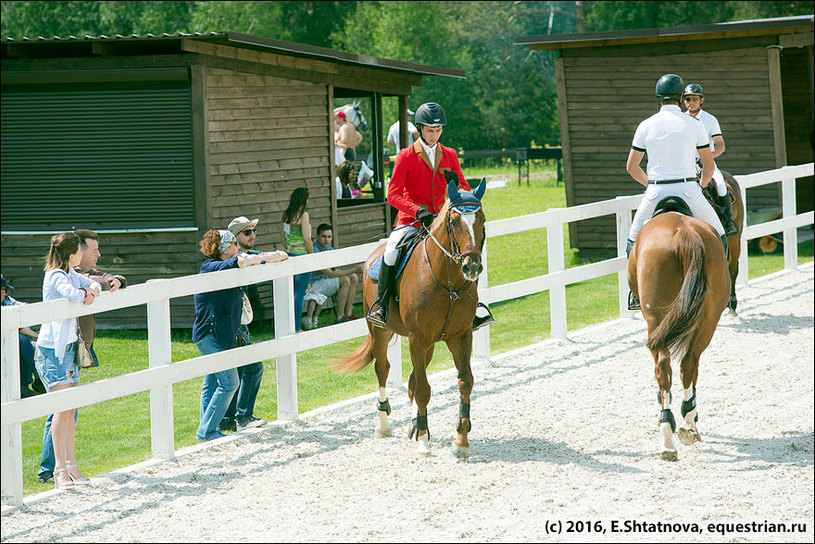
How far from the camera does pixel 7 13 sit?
5453 centimetres

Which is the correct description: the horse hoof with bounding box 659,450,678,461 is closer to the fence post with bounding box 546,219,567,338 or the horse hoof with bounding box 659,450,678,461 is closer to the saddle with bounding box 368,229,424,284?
the saddle with bounding box 368,229,424,284

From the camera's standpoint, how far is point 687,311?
7496 mm

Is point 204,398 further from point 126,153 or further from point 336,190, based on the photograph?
point 336,190

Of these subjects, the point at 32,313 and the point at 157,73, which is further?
the point at 157,73

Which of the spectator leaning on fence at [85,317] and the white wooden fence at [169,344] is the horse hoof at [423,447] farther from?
the spectator leaning on fence at [85,317]

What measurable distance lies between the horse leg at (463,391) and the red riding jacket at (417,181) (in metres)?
1.05

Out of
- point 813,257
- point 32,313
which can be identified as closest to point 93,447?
point 32,313

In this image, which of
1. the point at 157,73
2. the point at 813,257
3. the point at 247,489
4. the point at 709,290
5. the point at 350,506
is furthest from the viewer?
the point at 813,257

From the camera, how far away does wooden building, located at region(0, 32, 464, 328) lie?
13.2 metres

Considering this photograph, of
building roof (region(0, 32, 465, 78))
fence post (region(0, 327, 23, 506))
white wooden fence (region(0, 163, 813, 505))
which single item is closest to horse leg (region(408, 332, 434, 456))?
white wooden fence (region(0, 163, 813, 505))

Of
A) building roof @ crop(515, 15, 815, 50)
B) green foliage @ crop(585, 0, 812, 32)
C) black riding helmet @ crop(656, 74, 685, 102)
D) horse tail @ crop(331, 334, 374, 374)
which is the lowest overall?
horse tail @ crop(331, 334, 374, 374)

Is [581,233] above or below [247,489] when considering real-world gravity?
above

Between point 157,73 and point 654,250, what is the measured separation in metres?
7.40

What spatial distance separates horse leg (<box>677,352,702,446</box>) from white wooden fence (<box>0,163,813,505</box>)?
303cm
